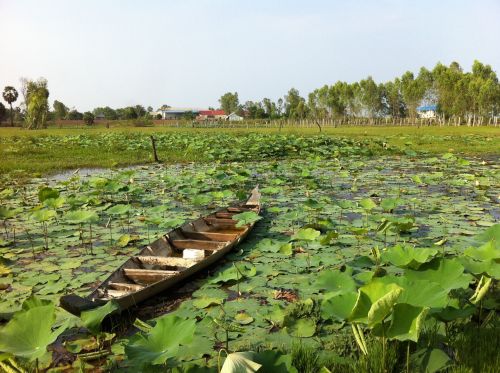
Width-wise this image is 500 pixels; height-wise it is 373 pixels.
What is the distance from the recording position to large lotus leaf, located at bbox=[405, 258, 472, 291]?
103 inches

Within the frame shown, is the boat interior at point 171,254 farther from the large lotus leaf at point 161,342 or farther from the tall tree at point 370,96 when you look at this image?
the tall tree at point 370,96

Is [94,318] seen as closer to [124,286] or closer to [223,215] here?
[124,286]

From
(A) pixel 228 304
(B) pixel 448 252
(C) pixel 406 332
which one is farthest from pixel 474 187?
(C) pixel 406 332

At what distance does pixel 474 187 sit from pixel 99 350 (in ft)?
25.5

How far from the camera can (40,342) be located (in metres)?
2.13

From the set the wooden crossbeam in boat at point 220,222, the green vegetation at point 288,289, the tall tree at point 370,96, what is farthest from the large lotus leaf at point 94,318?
the tall tree at point 370,96

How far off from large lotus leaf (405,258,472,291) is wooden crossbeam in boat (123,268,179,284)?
6.75ft

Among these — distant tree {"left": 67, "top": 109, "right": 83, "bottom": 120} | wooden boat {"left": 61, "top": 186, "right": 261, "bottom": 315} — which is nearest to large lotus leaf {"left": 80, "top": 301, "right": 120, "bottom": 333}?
wooden boat {"left": 61, "top": 186, "right": 261, "bottom": 315}

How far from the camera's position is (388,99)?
52062 mm

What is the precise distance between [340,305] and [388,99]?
175 ft

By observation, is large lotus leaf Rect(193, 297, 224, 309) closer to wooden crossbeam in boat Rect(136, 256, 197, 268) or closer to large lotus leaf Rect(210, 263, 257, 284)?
large lotus leaf Rect(210, 263, 257, 284)

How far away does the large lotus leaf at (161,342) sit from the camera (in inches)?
80.7

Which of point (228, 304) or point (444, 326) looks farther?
point (228, 304)

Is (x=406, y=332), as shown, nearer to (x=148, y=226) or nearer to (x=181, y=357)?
(x=181, y=357)
